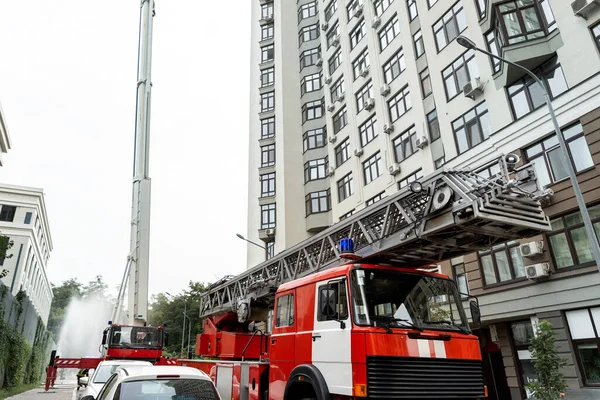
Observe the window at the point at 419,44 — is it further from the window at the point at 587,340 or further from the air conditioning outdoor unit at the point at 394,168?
the window at the point at 587,340

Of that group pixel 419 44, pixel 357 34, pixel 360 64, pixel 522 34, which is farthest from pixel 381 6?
pixel 522 34

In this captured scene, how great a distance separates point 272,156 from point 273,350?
87.1ft

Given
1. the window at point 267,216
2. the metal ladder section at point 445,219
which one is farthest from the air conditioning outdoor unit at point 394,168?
the metal ladder section at point 445,219

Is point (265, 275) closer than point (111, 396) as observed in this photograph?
No

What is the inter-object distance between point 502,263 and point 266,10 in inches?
1327

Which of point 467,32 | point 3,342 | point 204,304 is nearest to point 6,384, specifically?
point 3,342

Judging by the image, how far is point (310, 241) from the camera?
9648mm

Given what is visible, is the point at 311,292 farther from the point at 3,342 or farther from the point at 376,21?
the point at 376,21

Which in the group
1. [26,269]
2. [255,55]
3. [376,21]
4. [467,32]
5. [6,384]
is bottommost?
[6,384]

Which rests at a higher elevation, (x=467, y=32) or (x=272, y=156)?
(x=272, y=156)

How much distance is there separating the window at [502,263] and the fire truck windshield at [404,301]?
29.3ft

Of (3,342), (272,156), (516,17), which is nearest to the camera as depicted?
(516,17)

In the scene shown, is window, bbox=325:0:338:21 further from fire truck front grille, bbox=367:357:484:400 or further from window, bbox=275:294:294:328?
fire truck front grille, bbox=367:357:484:400

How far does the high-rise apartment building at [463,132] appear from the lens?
12859 mm
